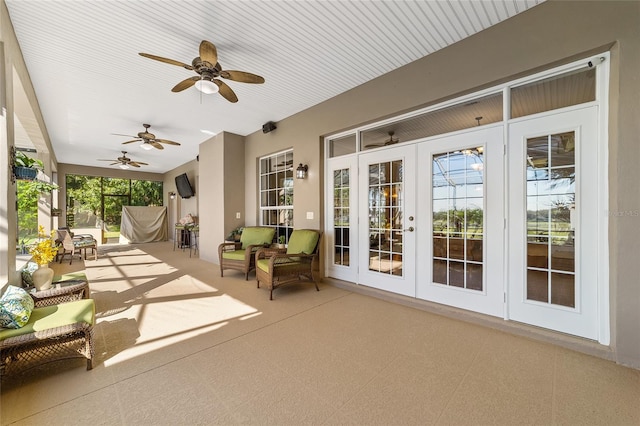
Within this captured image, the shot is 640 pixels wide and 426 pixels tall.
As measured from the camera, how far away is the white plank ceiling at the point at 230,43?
2385 millimetres

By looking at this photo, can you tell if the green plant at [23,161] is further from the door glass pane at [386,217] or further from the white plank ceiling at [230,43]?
the door glass pane at [386,217]

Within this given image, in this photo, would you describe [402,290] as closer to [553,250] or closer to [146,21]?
[553,250]

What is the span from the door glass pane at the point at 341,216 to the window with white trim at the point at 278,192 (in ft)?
3.98

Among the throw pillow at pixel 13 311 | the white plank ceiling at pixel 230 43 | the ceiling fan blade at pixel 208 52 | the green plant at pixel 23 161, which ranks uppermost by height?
the white plank ceiling at pixel 230 43

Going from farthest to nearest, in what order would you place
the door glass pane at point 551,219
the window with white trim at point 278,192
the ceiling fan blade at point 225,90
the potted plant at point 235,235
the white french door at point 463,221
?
the potted plant at point 235,235 < the window with white trim at point 278,192 < the ceiling fan blade at point 225,90 < the white french door at point 463,221 < the door glass pane at point 551,219

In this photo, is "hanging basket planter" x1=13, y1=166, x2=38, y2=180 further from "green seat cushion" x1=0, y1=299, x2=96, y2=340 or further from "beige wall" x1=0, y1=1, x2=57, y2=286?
"green seat cushion" x1=0, y1=299, x2=96, y2=340

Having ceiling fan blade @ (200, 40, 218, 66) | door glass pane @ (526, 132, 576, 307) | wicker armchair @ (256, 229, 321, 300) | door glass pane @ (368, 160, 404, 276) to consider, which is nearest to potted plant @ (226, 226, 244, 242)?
wicker armchair @ (256, 229, 321, 300)

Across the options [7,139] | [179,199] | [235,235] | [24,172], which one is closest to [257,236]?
[235,235]

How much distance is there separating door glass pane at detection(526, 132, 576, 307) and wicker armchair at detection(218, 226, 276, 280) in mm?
3910

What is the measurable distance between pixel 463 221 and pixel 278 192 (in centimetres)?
365

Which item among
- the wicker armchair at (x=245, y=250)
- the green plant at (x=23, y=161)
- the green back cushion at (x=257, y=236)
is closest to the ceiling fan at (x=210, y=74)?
the green plant at (x=23, y=161)

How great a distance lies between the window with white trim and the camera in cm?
527

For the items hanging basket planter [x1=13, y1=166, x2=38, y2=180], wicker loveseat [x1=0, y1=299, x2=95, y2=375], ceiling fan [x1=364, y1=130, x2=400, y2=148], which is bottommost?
wicker loveseat [x1=0, y1=299, x2=95, y2=375]

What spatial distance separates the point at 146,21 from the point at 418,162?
3291 mm
